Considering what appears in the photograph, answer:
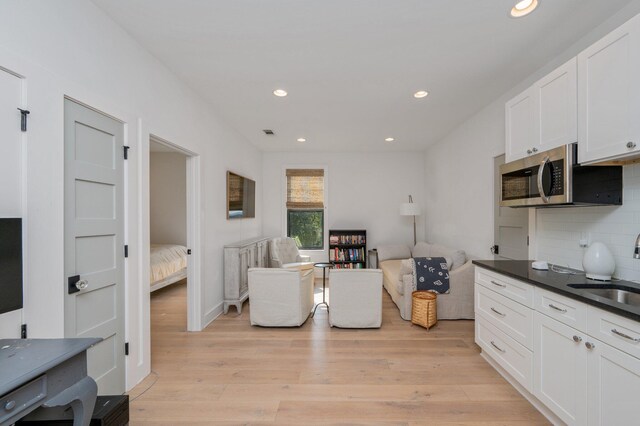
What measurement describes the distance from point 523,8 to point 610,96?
79cm

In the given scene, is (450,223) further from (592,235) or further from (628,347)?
(628,347)

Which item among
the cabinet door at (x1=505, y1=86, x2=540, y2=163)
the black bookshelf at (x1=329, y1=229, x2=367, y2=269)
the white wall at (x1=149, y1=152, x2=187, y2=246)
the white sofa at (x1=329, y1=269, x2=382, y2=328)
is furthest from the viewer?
the white wall at (x1=149, y1=152, x2=187, y2=246)

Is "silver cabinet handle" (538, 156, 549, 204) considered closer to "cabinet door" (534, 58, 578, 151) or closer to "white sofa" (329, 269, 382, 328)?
"cabinet door" (534, 58, 578, 151)

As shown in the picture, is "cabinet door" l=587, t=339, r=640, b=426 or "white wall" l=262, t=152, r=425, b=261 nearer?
"cabinet door" l=587, t=339, r=640, b=426

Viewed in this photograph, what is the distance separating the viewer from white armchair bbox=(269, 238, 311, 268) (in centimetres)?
502

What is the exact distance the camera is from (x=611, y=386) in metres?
1.40

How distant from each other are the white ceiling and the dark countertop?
5.95 feet

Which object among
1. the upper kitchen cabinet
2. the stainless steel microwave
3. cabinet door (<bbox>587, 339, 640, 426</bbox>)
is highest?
the upper kitchen cabinet

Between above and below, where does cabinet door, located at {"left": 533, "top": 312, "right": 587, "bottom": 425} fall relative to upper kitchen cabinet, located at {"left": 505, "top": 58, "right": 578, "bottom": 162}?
below

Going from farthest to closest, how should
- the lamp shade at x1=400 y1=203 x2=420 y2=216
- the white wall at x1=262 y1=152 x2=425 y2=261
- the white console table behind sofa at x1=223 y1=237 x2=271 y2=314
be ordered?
the white wall at x1=262 y1=152 x2=425 y2=261
the lamp shade at x1=400 y1=203 x2=420 y2=216
the white console table behind sofa at x1=223 y1=237 x2=271 y2=314

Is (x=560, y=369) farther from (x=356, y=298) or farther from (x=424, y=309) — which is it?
(x=356, y=298)

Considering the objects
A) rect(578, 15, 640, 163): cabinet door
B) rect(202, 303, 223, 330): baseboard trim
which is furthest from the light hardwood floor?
rect(578, 15, 640, 163): cabinet door

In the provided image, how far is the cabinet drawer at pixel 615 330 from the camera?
1.30 m

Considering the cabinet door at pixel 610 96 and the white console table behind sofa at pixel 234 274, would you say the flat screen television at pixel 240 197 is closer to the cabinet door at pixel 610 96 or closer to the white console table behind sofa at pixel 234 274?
the white console table behind sofa at pixel 234 274
